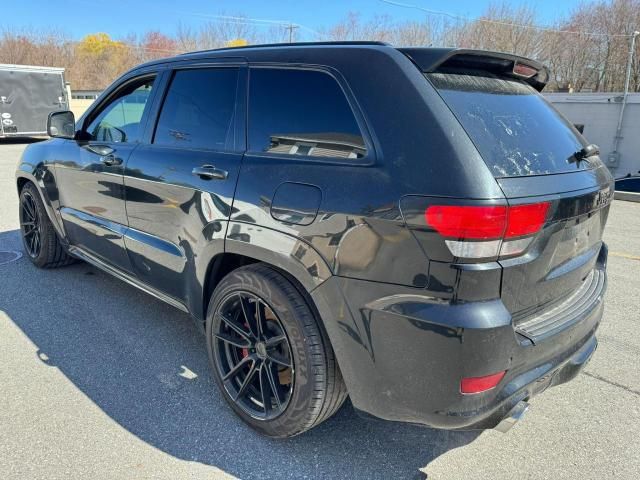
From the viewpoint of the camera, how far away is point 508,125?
2045mm

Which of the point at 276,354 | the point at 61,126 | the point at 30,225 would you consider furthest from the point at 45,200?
the point at 276,354

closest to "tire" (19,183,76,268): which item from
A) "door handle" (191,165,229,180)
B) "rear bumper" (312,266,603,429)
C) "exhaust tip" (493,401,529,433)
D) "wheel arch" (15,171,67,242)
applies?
"wheel arch" (15,171,67,242)

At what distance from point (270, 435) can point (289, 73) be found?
1829 mm

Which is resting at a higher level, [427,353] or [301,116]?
[301,116]

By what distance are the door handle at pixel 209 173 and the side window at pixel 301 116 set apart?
21cm

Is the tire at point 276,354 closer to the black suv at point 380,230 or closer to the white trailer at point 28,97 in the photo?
the black suv at point 380,230

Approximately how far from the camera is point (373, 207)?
1.83m

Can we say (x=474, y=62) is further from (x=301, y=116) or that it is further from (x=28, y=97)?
(x=28, y=97)

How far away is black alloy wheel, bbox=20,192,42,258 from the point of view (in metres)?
4.71

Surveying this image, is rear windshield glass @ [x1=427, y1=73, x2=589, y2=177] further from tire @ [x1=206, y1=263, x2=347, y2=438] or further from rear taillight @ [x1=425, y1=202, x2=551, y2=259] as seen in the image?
tire @ [x1=206, y1=263, x2=347, y2=438]

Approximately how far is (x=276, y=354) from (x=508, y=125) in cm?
153

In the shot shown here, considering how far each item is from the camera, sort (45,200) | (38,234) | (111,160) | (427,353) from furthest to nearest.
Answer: (38,234) → (45,200) → (111,160) → (427,353)

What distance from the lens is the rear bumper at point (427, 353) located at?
172cm

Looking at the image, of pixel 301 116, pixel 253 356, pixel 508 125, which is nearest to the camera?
pixel 508 125
